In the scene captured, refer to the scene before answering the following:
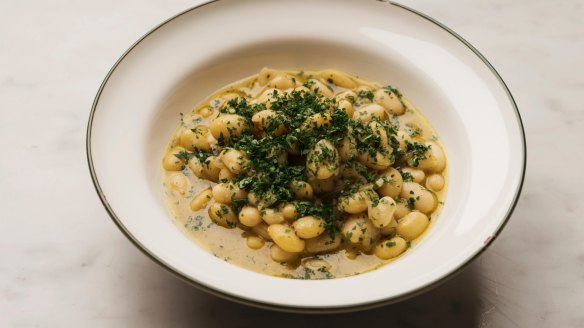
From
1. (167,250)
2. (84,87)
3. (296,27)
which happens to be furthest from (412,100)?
(84,87)

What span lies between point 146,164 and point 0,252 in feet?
1.77

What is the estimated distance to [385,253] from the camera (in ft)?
6.20

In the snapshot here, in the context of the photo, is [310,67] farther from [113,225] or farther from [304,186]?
[113,225]

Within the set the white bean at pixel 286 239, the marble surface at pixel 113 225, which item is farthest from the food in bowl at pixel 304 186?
the marble surface at pixel 113 225

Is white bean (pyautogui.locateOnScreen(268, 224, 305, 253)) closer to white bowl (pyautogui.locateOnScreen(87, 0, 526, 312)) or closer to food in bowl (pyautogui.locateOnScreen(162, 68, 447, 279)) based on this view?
food in bowl (pyautogui.locateOnScreen(162, 68, 447, 279))

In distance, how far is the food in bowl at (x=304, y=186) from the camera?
189cm

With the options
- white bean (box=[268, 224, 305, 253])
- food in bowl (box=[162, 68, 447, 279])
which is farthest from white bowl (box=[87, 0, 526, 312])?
white bean (box=[268, 224, 305, 253])

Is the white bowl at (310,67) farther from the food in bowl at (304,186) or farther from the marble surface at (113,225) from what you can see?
the marble surface at (113,225)

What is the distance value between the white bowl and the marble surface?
24cm

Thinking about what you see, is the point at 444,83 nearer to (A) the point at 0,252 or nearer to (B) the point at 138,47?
(B) the point at 138,47

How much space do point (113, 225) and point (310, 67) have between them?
0.90m

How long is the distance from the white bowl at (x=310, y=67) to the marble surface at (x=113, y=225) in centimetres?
24

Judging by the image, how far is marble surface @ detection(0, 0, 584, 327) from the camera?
192 centimetres

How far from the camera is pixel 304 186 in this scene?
191 centimetres
